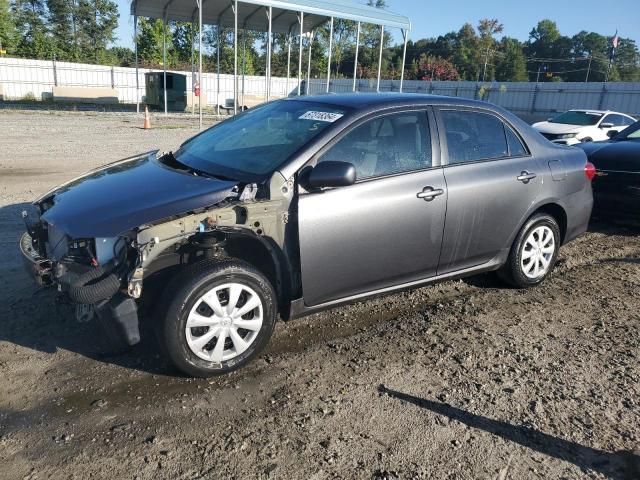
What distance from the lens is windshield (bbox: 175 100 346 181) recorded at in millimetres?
3762

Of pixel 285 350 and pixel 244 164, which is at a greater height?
pixel 244 164

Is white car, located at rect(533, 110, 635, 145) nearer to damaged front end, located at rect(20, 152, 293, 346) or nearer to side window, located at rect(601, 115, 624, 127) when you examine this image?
side window, located at rect(601, 115, 624, 127)

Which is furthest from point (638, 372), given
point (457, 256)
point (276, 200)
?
point (276, 200)

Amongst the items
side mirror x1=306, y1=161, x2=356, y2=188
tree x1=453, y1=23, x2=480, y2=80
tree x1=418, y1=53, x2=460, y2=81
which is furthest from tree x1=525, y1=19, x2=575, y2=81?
side mirror x1=306, y1=161, x2=356, y2=188

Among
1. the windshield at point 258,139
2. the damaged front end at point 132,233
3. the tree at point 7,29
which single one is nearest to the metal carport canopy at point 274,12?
the windshield at point 258,139

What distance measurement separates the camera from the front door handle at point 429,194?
4.01m

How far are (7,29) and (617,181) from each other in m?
49.3

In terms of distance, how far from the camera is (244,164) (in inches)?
151

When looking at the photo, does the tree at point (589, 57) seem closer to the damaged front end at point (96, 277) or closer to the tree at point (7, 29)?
the tree at point (7, 29)

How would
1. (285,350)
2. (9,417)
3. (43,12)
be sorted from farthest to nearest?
(43,12) → (285,350) → (9,417)

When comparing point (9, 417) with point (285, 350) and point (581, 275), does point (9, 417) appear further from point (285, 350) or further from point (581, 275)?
point (581, 275)

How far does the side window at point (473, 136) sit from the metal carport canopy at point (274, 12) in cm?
1769

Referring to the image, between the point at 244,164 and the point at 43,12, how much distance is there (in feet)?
179

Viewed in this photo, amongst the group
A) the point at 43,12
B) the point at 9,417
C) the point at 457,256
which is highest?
the point at 43,12
